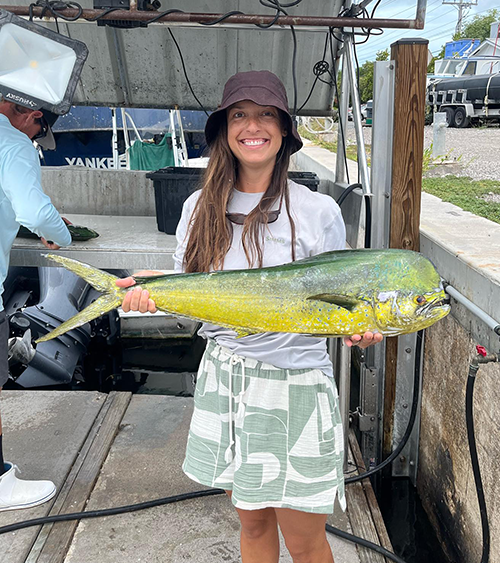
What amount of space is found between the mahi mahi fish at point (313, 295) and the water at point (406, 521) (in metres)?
2.32

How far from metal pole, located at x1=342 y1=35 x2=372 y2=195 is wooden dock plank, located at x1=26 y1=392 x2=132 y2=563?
224cm

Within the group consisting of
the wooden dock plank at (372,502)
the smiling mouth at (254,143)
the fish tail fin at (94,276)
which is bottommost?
the wooden dock plank at (372,502)

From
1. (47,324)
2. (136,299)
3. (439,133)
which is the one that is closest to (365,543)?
(136,299)

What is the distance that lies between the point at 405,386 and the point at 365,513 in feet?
2.64

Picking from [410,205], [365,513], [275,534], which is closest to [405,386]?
[365,513]

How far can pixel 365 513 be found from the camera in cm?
301

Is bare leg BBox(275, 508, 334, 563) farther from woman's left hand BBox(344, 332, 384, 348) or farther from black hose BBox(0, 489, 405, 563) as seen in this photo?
black hose BBox(0, 489, 405, 563)

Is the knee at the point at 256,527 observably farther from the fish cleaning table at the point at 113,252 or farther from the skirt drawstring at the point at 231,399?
the fish cleaning table at the point at 113,252

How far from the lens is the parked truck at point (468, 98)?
21.0m

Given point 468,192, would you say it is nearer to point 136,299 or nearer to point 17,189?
point 17,189

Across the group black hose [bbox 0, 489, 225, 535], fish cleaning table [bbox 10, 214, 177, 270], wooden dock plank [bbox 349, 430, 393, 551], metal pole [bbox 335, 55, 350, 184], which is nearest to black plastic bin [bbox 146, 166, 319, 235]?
fish cleaning table [bbox 10, 214, 177, 270]

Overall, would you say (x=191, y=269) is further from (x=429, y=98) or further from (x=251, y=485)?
(x=429, y=98)

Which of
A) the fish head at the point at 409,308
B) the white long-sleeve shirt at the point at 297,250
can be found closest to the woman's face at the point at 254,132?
the white long-sleeve shirt at the point at 297,250

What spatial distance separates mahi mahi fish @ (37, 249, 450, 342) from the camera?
1.67 m
